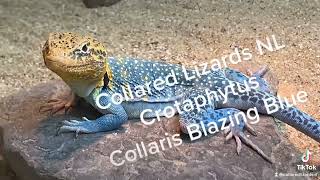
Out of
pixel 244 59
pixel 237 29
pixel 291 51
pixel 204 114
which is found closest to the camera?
pixel 204 114

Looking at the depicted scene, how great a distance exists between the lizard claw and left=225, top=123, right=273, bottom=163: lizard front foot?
0.86m

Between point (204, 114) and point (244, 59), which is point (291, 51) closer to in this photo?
point (244, 59)

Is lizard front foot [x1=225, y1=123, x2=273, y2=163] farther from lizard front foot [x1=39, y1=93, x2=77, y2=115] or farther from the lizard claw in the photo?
lizard front foot [x1=39, y1=93, x2=77, y2=115]

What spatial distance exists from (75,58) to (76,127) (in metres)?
0.46

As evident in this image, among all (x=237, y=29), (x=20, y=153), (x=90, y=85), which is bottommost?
(x=20, y=153)

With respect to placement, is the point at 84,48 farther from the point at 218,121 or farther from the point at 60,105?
the point at 218,121

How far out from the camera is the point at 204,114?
3.06m

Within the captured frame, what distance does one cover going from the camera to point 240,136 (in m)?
3.01

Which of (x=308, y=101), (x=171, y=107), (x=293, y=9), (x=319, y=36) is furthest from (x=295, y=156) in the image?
(x=293, y=9)

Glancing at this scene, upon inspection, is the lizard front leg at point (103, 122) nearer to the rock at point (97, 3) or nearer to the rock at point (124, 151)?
the rock at point (124, 151)

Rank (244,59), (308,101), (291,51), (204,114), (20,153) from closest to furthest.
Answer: (20,153) < (204,114) < (308,101) < (244,59) < (291,51)

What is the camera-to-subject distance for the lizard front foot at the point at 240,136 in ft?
9.51

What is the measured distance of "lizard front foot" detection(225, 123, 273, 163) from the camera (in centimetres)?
290

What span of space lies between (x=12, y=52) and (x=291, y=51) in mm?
2688
